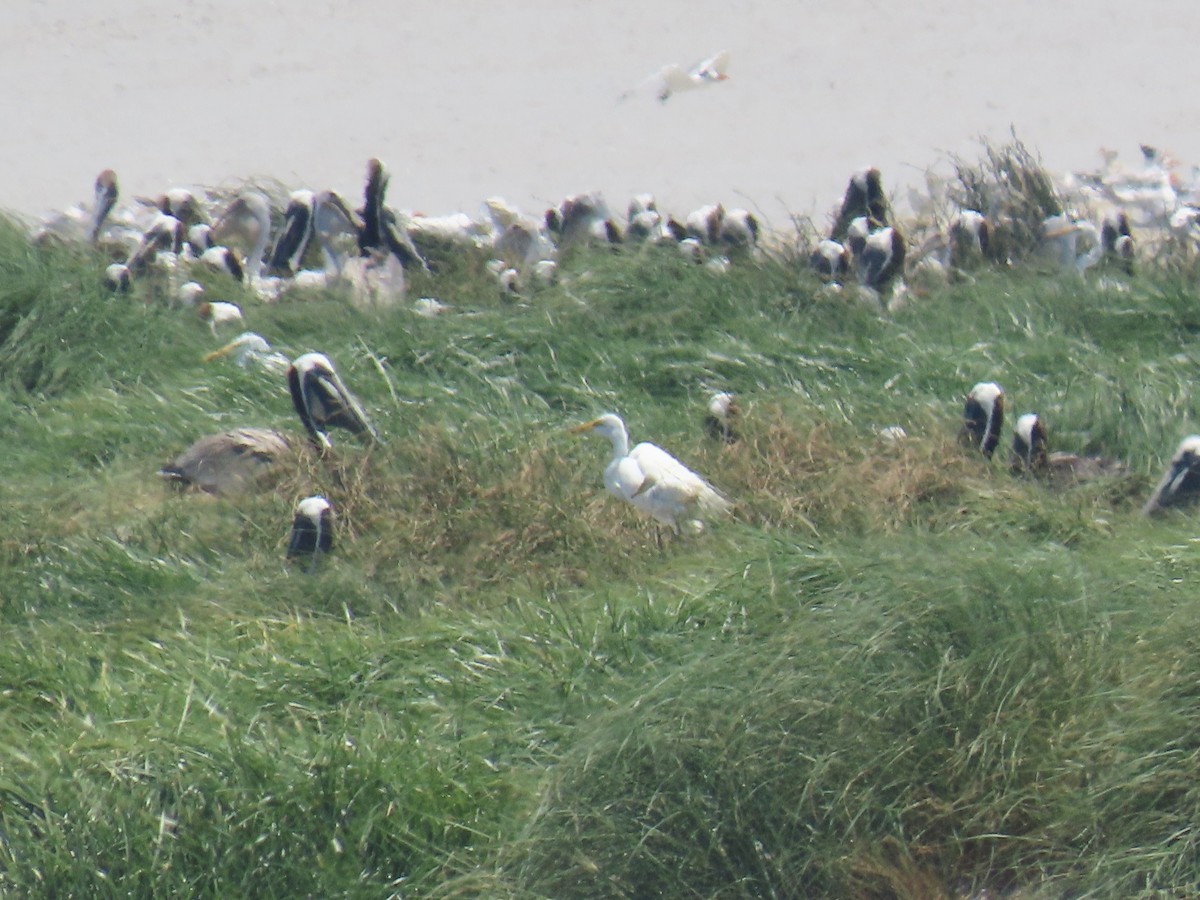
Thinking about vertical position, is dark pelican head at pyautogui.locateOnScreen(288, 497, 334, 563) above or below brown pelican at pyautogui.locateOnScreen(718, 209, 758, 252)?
above

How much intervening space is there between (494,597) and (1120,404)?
8.69 ft

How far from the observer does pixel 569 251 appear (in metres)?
8.95

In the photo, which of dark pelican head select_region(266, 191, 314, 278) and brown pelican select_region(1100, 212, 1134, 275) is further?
dark pelican head select_region(266, 191, 314, 278)

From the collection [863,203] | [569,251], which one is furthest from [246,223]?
[863,203]

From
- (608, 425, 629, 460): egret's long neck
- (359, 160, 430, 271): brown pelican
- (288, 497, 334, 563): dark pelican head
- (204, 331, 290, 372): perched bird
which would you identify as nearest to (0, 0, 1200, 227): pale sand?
(359, 160, 430, 271): brown pelican

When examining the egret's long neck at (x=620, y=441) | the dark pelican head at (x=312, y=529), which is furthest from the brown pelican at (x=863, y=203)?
the dark pelican head at (x=312, y=529)

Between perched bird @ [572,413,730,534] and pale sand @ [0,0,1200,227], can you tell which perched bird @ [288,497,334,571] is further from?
pale sand @ [0,0,1200,227]

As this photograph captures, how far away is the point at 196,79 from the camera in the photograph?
1491 centimetres

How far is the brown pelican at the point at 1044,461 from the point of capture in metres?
5.74

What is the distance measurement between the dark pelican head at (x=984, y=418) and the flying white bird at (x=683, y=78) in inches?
326

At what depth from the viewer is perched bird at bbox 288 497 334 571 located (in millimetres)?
5352

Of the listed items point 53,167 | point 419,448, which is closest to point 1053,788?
point 419,448

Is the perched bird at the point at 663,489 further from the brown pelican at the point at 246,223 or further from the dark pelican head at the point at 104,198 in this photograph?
the dark pelican head at the point at 104,198

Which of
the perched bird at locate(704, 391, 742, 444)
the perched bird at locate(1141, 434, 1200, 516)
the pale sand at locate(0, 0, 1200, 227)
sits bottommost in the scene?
the pale sand at locate(0, 0, 1200, 227)
